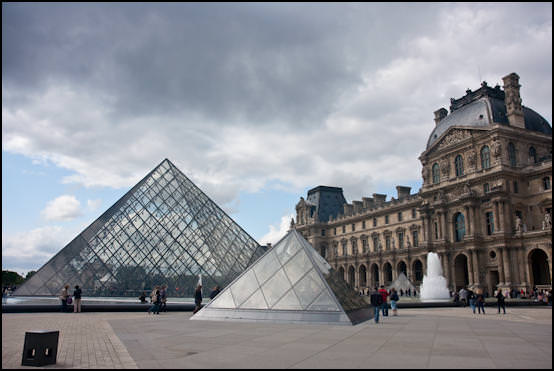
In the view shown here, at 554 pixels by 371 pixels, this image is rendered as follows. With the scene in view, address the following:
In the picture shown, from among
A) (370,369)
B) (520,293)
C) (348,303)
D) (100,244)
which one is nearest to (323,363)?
(370,369)

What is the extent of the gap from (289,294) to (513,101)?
4257 centimetres

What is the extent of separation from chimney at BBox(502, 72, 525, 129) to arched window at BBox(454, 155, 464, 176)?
621 cm

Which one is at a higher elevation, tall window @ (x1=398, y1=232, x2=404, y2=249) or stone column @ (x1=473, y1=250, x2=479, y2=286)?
tall window @ (x1=398, y1=232, x2=404, y2=249)

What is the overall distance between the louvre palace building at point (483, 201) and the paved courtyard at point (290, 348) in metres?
35.1

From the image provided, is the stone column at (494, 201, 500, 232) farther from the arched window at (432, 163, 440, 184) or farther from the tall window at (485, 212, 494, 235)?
the arched window at (432, 163, 440, 184)

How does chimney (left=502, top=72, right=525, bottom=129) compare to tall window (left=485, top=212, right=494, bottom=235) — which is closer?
tall window (left=485, top=212, right=494, bottom=235)

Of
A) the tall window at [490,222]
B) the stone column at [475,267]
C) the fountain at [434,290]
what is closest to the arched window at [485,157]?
the tall window at [490,222]

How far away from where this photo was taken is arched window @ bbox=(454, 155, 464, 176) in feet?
159

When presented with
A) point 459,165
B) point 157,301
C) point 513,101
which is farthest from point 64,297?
point 513,101

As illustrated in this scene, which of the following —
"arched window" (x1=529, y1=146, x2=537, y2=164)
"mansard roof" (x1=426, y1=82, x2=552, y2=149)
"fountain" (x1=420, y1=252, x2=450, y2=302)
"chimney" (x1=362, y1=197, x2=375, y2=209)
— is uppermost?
"mansard roof" (x1=426, y1=82, x2=552, y2=149)

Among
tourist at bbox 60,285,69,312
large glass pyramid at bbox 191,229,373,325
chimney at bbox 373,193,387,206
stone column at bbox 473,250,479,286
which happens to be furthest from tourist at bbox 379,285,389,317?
chimney at bbox 373,193,387,206

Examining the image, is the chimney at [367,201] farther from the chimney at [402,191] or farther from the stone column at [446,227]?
the stone column at [446,227]

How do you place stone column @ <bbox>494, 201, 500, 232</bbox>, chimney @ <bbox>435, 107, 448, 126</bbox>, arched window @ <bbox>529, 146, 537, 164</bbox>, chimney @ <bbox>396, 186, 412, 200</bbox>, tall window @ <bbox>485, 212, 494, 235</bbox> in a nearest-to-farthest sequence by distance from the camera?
stone column @ <bbox>494, 201, 500, 232</bbox>, tall window @ <bbox>485, 212, 494, 235</bbox>, arched window @ <bbox>529, 146, 537, 164</bbox>, chimney @ <bbox>435, 107, 448, 126</bbox>, chimney @ <bbox>396, 186, 412, 200</bbox>

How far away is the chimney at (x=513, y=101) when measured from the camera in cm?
4566
